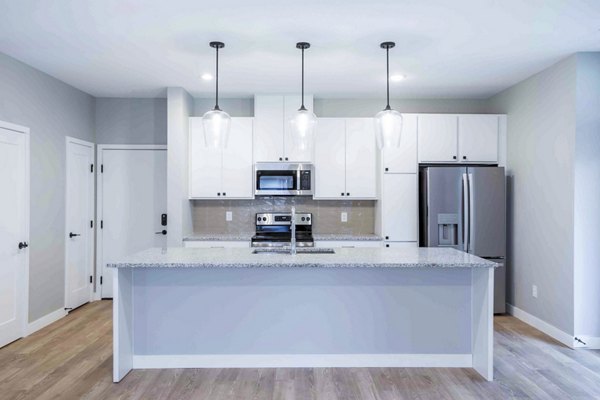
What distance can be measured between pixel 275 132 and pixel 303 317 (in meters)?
2.48

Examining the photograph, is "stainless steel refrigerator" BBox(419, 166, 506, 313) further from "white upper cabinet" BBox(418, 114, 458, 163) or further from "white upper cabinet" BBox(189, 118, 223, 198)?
"white upper cabinet" BBox(189, 118, 223, 198)

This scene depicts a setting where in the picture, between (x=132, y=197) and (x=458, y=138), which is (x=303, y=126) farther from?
(x=132, y=197)

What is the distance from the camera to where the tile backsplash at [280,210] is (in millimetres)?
5305

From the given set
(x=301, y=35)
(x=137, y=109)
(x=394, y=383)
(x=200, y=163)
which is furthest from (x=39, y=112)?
(x=394, y=383)

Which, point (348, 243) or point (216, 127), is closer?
point (216, 127)

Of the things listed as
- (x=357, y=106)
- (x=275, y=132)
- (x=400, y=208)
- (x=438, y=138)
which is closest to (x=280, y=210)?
(x=275, y=132)

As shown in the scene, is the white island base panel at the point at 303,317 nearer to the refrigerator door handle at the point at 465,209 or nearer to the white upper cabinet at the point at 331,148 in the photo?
the refrigerator door handle at the point at 465,209

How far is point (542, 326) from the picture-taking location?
407 centimetres

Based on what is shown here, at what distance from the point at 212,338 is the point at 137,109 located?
332 centimetres

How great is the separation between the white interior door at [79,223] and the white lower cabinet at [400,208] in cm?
355

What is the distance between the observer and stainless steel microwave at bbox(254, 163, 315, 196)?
4.98 metres

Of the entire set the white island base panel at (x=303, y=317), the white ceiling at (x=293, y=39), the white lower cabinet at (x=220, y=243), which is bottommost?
the white island base panel at (x=303, y=317)

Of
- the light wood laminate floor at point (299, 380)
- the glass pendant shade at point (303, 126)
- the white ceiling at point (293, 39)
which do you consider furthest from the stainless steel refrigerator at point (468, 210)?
the glass pendant shade at point (303, 126)

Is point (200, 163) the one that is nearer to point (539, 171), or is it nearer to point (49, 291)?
point (49, 291)
